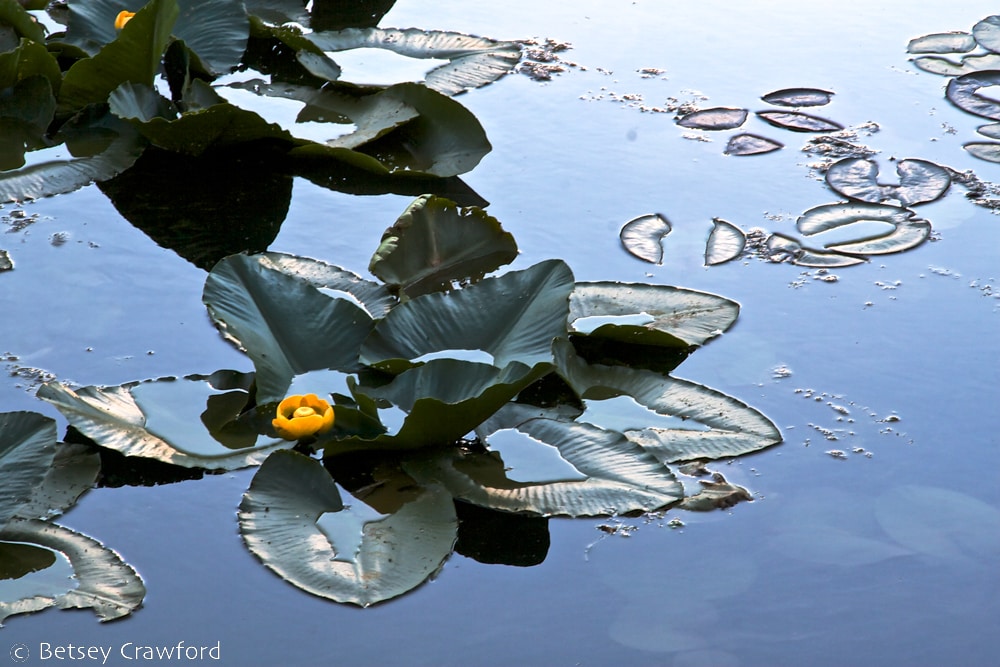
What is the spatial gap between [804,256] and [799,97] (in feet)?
2.53

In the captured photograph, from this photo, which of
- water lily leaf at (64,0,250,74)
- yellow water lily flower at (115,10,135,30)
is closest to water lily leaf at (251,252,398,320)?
water lily leaf at (64,0,250,74)

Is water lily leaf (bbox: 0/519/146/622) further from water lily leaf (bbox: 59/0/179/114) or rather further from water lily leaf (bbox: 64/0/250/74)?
water lily leaf (bbox: 64/0/250/74)

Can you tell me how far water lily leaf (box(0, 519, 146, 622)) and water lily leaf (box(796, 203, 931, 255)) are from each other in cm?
147

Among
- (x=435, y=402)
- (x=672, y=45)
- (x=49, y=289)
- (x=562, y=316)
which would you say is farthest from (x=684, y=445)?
(x=672, y=45)

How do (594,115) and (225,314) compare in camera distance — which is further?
(594,115)

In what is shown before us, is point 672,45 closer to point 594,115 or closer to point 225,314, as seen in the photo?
point 594,115

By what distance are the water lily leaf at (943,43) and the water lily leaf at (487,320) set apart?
1.87 m

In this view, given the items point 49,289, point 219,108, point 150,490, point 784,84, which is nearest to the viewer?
point 150,490

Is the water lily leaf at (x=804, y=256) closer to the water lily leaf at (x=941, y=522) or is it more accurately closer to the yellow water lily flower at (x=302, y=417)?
the water lily leaf at (x=941, y=522)

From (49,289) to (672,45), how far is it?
188cm

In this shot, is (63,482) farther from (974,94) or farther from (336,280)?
(974,94)

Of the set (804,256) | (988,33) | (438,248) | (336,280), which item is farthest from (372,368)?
(988,33)

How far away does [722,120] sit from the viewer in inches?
104

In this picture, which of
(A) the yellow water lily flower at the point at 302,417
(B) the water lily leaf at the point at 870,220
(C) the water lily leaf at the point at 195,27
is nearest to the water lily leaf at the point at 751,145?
(B) the water lily leaf at the point at 870,220
